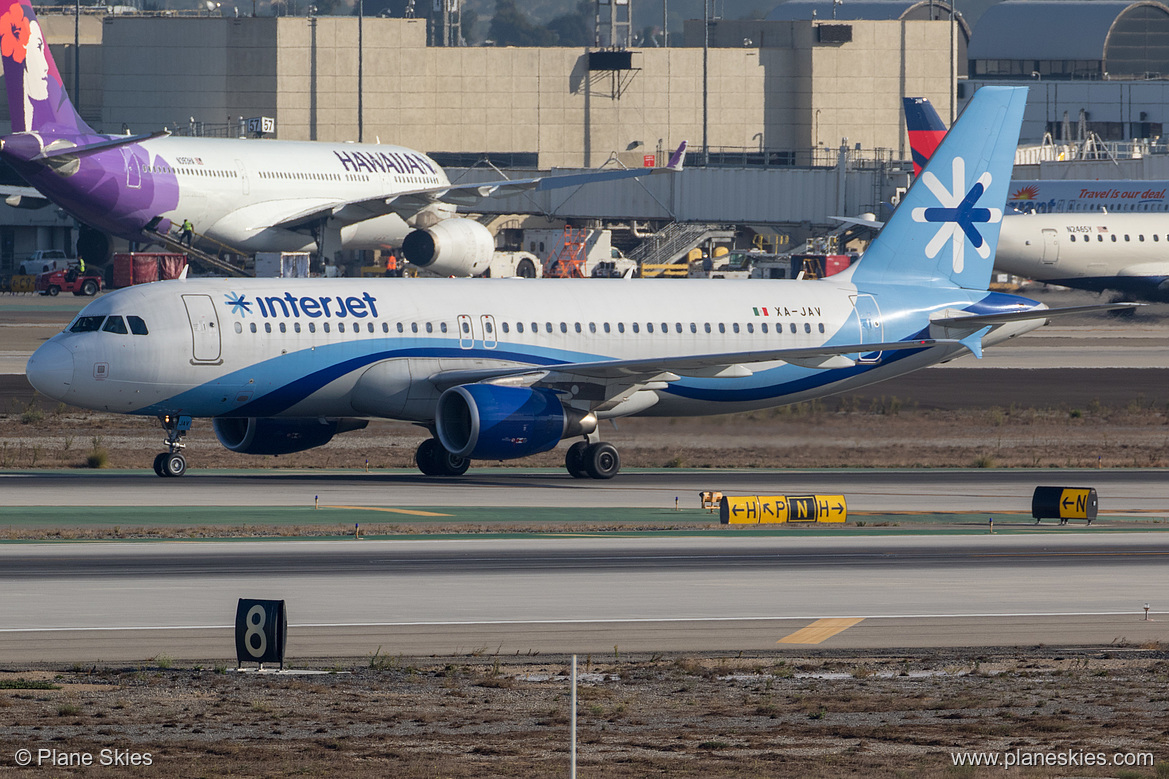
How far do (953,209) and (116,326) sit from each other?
22294mm

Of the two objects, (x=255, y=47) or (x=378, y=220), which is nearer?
(x=378, y=220)

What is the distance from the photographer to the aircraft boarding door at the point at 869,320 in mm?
43938

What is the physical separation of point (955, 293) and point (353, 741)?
32347 mm

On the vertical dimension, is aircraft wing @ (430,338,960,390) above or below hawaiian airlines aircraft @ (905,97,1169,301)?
below

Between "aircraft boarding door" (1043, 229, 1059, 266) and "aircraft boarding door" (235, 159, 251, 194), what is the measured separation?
141 feet

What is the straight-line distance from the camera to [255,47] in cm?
14762

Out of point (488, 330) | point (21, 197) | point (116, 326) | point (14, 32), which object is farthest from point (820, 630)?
point (21, 197)

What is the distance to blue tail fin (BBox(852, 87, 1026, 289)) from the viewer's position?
4528 cm

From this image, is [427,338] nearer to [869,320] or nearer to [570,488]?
[570,488]

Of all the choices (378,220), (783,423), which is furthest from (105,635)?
(378,220)

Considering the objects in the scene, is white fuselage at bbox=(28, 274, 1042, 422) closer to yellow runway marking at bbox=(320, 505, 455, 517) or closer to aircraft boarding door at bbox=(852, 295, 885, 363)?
aircraft boarding door at bbox=(852, 295, 885, 363)

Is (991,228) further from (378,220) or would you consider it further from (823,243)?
(823,243)

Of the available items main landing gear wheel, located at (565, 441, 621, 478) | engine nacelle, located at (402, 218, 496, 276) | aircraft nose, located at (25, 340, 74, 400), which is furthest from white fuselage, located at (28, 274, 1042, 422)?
engine nacelle, located at (402, 218, 496, 276)

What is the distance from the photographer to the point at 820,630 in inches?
891
